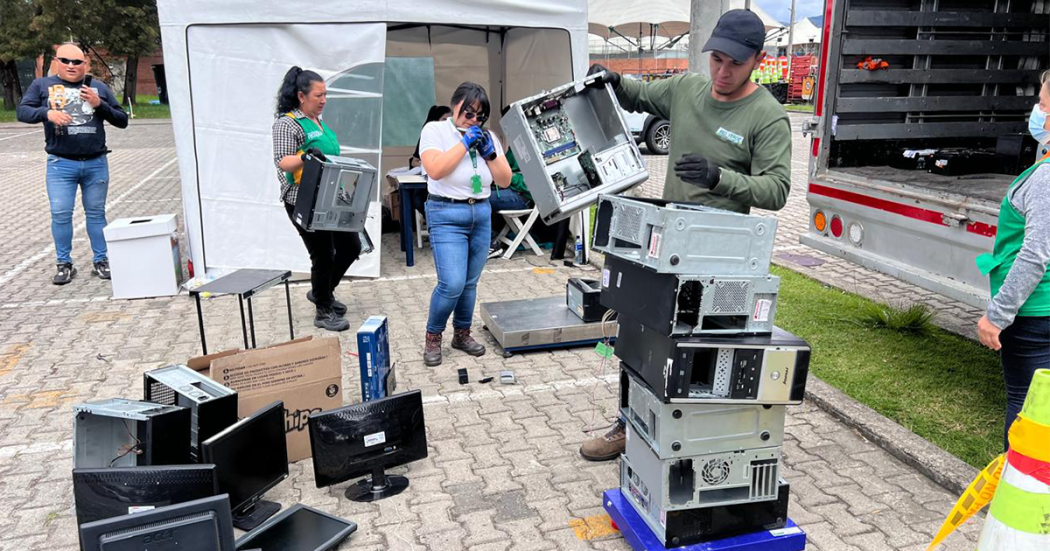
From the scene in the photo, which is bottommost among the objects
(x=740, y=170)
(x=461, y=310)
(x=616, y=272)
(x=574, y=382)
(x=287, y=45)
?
(x=574, y=382)

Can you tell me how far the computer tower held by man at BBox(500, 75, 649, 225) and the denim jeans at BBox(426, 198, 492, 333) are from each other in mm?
1169

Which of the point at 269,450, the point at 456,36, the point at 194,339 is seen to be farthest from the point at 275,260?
the point at 456,36

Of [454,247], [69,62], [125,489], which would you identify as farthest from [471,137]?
[69,62]

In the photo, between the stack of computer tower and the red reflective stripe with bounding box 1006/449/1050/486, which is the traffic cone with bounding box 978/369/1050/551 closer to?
the red reflective stripe with bounding box 1006/449/1050/486

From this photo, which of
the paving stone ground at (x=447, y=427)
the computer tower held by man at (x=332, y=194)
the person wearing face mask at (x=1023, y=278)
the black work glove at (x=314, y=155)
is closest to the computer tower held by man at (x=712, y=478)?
the paving stone ground at (x=447, y=427)

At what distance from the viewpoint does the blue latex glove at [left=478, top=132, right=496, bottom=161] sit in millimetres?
4410

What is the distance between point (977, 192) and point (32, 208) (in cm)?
1184

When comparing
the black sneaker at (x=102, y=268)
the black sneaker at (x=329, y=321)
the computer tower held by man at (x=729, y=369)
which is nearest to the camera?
the computer tower held by man at (x=729, y=369)

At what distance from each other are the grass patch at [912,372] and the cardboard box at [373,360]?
9.31ft

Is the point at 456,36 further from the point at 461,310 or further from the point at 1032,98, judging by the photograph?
the point at 1032,98

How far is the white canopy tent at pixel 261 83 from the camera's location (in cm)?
616

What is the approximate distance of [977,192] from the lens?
4273 mm

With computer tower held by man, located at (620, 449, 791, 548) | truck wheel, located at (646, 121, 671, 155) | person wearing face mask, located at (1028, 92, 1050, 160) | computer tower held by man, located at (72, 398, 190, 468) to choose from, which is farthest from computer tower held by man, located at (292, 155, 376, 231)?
truck wheel, located at (646, 121, 671, 155)

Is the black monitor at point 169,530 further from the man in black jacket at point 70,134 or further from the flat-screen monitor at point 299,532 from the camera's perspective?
the man in black jacket at point 70,134
